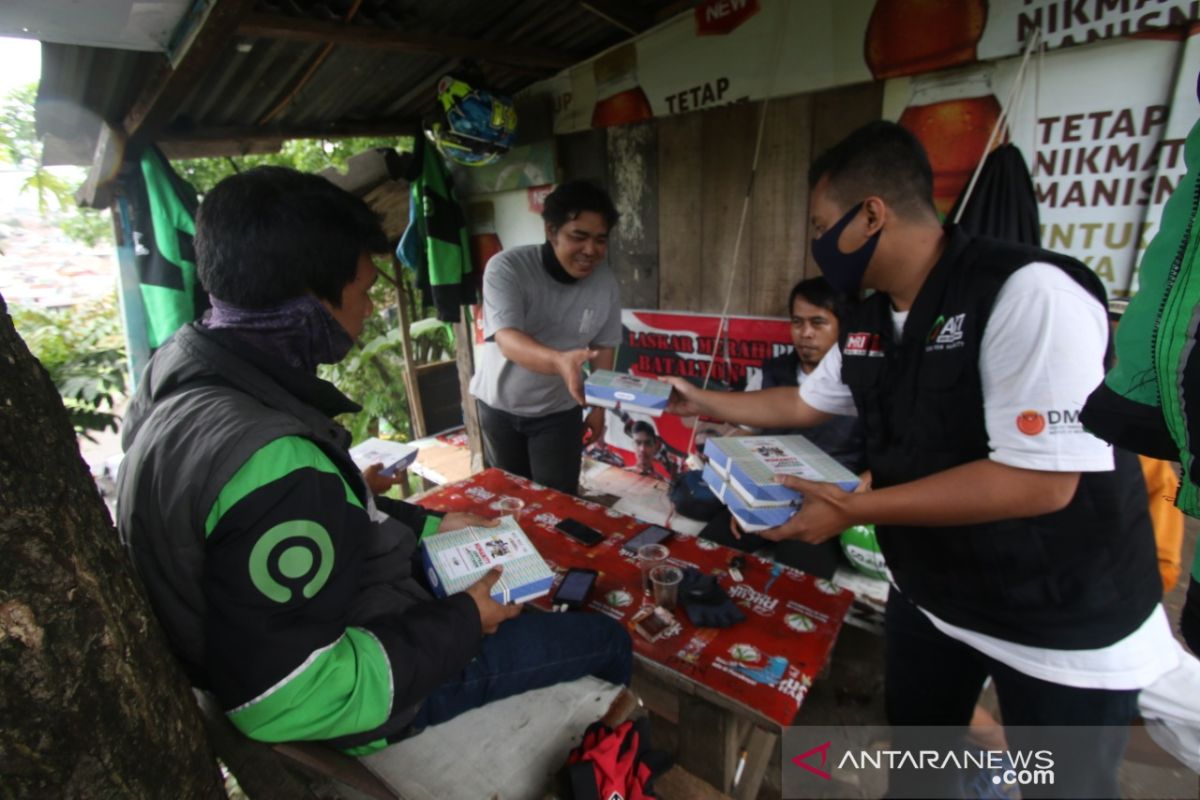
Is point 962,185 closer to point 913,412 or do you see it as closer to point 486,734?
point 913,412

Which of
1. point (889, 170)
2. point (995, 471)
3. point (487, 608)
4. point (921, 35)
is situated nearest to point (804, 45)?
point (921, 35)

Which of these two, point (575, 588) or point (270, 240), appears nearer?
point (270, 240)

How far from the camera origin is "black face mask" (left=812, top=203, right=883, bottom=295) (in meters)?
1.46

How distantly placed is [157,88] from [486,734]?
3186 millimetres

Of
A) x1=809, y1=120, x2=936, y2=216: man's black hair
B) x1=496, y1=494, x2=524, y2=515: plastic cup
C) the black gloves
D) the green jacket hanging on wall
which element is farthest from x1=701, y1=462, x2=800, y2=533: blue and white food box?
the green jacket hanging on wall

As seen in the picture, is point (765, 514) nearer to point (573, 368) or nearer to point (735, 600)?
point (735, 600)

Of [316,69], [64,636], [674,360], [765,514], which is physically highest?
[316,69]

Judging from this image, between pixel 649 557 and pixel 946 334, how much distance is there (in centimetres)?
122

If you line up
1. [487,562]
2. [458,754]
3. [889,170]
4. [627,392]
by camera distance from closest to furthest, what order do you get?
1. [458,754]
2. [889,170]
3. [487,562]
4. [627,392]

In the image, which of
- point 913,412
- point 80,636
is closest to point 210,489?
point 80,636

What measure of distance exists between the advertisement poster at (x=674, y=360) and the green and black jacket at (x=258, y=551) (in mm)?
2541

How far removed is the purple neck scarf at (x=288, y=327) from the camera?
119 centimetres

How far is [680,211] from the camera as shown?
3.30m

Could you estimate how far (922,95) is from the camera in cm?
236
